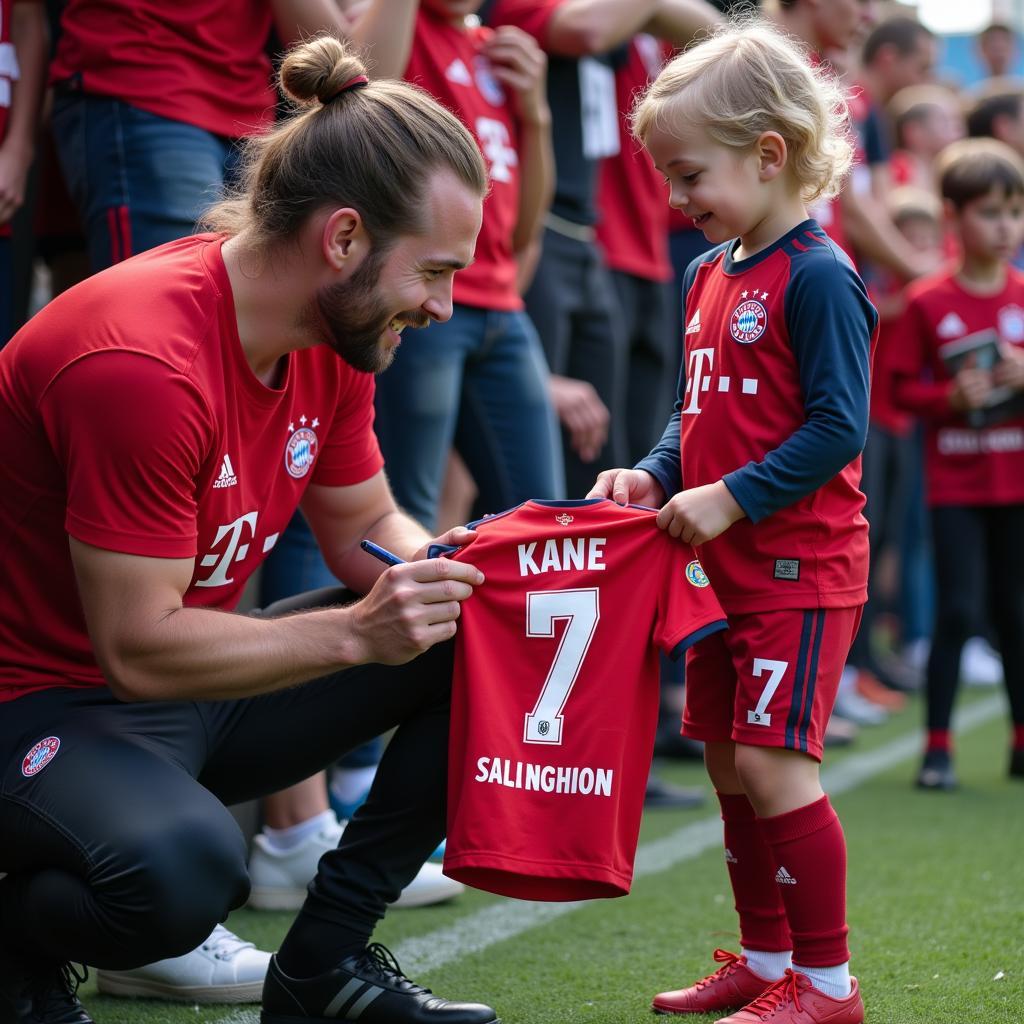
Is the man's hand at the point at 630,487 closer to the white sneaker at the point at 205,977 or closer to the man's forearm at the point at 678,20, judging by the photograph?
the white sneaker at the point at 205,977

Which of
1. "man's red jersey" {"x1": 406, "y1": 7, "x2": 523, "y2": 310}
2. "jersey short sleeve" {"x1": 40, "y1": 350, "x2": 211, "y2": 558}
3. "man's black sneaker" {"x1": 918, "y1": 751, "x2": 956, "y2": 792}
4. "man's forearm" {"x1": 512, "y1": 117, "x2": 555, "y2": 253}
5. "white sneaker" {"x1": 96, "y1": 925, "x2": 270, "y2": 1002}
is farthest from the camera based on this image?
"man's black sneaker" {"x1": 918, "y1": 751, "x2": 956, "y2": 792}

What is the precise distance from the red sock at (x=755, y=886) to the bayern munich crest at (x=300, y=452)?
0.94m

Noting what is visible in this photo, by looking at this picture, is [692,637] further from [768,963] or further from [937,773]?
[937,773]

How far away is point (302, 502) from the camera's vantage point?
9.12 feet

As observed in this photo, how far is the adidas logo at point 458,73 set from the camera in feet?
11.9

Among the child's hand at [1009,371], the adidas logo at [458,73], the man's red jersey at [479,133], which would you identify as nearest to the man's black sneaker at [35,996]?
the man's red jersey at [479,133]

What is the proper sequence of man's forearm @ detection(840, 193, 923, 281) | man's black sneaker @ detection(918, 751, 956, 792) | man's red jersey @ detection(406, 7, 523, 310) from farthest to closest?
man's forearm @ detection(840, 193, 923, 281) < man's black sneaker @ detection(918, 751, 956, 792) < man's red jersey @ detection(406, 7, 523, 310)

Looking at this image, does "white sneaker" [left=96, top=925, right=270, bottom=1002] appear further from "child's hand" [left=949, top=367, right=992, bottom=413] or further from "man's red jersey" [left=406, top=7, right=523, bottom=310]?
"child's hand" [left=949, top=367, right=992, bottom=413]

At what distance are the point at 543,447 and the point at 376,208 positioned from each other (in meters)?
1.50

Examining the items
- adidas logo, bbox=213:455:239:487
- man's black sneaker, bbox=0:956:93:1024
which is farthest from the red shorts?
man's black sneaker, bbox=0:956:93:1024

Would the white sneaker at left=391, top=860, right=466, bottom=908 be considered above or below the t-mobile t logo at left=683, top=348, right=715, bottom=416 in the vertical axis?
below

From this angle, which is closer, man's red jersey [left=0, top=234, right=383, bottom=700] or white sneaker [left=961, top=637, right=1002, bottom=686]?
man's red jersey [left=0, top=234, right=383, bottom=700]

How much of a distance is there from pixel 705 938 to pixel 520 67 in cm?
218

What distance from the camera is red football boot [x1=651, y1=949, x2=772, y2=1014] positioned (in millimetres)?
2492
